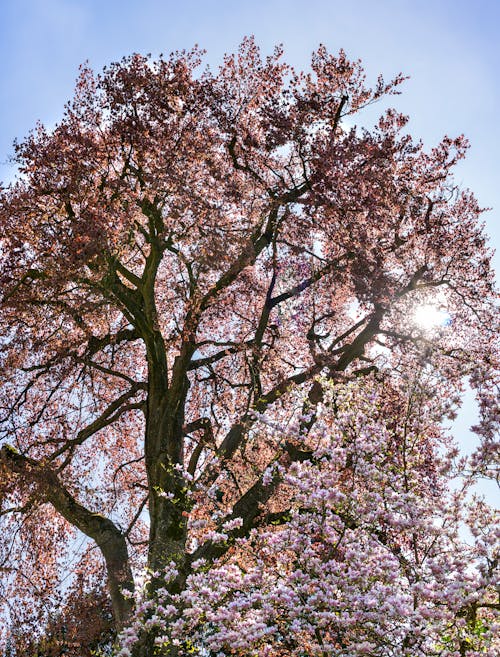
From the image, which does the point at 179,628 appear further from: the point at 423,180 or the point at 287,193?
the point at 423,180

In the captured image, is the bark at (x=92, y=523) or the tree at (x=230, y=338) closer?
the tree at (x=230, y=338)

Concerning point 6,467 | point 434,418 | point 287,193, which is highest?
point 287,193

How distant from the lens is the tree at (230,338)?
25.5 feet

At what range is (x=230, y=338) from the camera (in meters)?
15.1

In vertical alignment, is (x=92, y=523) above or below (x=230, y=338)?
below

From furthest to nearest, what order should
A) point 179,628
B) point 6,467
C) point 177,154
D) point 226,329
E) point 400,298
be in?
point 226,329 → point 400,298 → point 177,154 → point 6,467 → point 179,628

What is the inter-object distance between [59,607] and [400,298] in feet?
33.4

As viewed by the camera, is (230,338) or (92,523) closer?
(92,523)

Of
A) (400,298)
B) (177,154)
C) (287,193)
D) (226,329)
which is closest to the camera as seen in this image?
(177,154)

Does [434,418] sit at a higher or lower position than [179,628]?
higher

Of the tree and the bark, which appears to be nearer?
the tree

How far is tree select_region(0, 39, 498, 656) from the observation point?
778 cm

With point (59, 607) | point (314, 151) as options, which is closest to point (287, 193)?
point (314, 151)

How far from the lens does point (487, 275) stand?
13.9m
